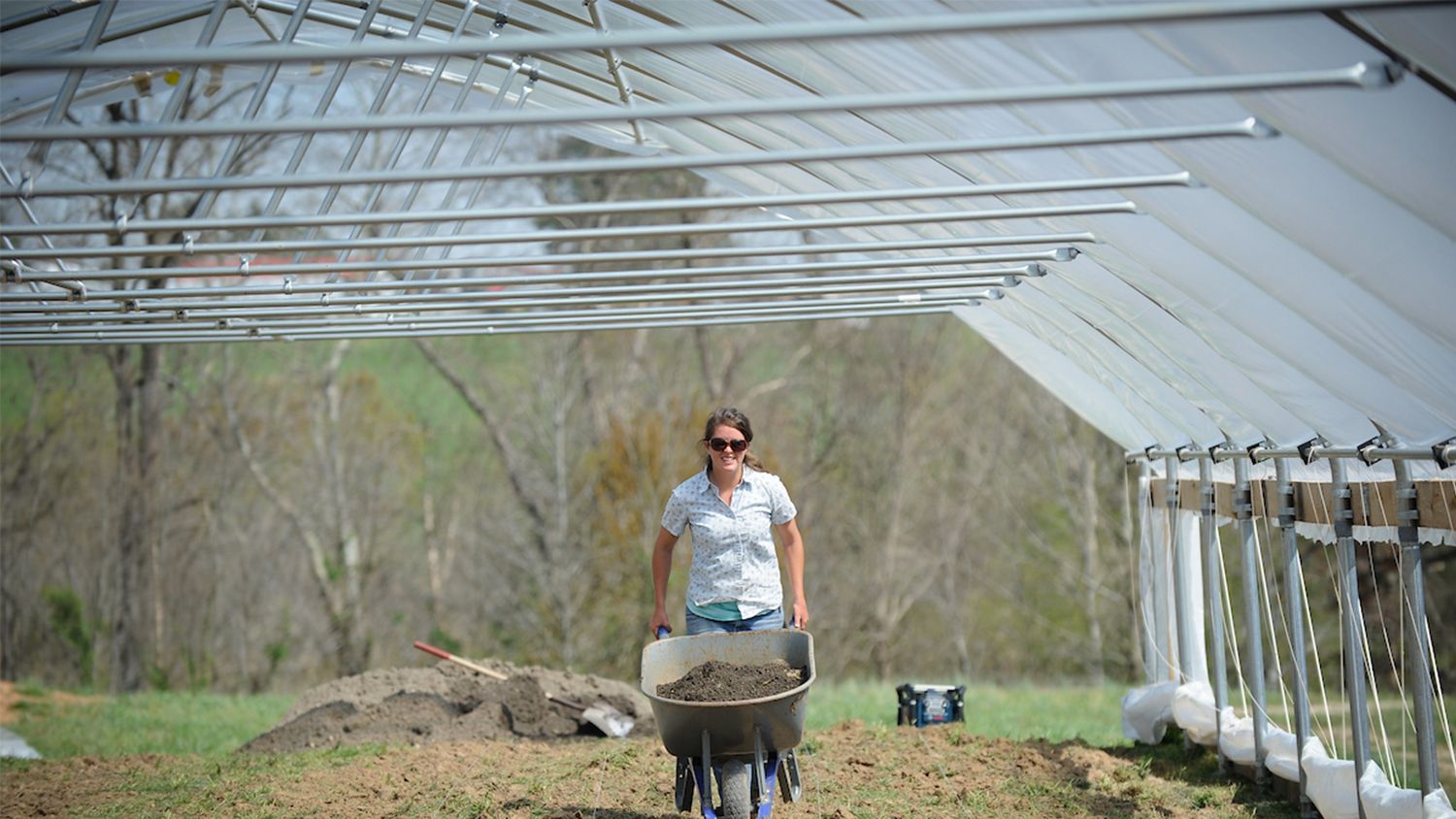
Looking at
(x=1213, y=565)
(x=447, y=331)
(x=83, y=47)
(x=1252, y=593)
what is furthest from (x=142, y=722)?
(x=1252, y=593)

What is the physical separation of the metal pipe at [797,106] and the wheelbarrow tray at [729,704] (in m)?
2.20

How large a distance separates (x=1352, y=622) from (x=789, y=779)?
2335mm

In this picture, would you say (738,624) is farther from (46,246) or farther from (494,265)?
(46,246)

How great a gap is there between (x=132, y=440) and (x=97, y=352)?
1630mm

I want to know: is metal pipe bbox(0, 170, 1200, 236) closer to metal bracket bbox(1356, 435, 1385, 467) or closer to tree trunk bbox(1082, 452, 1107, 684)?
metal bracket bbox(1356, 435, 1385, 467)

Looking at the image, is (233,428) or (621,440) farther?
(233,428)

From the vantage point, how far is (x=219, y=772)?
7.30 meters

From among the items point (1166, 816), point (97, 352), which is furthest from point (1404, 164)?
point (97, 352)

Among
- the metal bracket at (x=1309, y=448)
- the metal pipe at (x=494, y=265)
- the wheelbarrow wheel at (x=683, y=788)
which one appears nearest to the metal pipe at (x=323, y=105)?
the metal pipe at (x=494, y=265)

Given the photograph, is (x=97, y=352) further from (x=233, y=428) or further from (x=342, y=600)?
(x=342, y=600)

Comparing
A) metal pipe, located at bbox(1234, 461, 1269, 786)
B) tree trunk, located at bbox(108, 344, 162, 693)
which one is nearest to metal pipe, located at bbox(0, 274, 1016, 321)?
metal pipe, located at bbox(1234, 461, 1269, 786)

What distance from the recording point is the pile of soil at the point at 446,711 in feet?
28.3

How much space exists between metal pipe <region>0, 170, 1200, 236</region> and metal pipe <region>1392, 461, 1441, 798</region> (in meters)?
1.37

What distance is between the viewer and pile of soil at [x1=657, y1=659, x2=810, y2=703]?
516 cm
